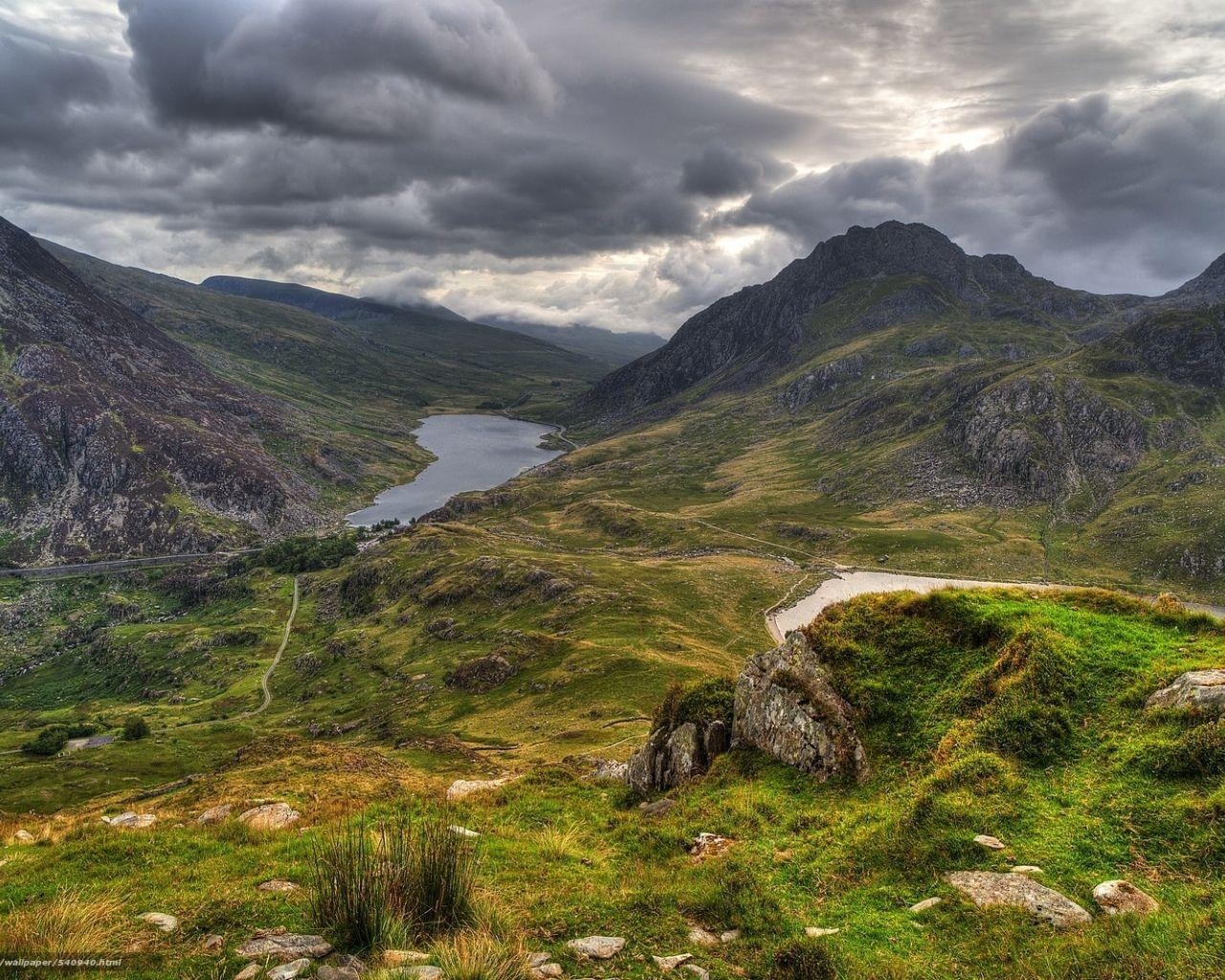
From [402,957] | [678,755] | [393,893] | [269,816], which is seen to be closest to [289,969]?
[393,893]

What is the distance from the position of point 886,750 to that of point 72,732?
145 m

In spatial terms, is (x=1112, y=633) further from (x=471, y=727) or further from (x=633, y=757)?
(x=471, y=727)

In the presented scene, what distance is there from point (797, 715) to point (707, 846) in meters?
5.86

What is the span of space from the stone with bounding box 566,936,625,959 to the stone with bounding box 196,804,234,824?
17023mm

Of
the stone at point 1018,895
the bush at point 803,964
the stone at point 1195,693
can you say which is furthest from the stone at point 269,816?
the stone at point 1195,693

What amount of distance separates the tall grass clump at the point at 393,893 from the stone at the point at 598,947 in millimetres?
2195

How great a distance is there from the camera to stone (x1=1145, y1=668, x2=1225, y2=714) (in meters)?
14.7

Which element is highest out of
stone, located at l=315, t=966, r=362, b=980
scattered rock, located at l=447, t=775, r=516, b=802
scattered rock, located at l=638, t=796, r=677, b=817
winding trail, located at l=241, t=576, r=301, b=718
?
stone, located at l=315, t=966, r=362, b=980

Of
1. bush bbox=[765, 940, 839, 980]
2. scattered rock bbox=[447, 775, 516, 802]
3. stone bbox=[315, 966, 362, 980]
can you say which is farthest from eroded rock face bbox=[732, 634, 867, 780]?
stone bbox=[315, 966, 362, 980]

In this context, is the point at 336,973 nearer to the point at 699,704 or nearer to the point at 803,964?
the point at 803,964

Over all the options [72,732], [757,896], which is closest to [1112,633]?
[757,896]

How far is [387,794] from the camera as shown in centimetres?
2527

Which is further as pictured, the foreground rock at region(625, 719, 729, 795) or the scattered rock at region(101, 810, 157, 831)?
the foreground rock at region(625, 719, 729, 795)

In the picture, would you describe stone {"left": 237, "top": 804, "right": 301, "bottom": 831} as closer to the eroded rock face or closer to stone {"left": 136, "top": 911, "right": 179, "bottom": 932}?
stone {"left": 136, "top": 911, "right": 179, "bottom": 932}
